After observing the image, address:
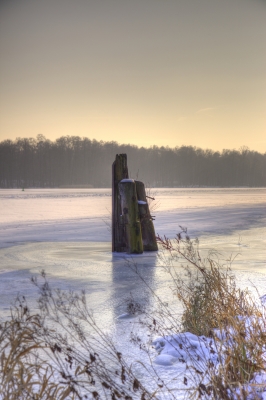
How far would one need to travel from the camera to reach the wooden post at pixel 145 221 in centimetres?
962

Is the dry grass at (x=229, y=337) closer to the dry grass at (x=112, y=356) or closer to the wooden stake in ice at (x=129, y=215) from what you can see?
the dry grass at (x=112, y=356)

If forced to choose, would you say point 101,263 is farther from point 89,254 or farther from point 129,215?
point 89,254

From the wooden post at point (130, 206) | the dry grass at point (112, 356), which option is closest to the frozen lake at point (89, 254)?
the wooden post at point (130, 206)

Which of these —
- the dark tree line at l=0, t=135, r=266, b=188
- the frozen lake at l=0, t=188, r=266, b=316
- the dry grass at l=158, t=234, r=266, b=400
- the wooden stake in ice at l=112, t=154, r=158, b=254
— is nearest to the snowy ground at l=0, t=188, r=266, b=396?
the frozen lake at l=0, t=188, r=266, b=316

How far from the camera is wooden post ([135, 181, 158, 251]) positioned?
962 cm

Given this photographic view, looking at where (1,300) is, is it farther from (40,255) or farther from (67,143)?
(67,143)

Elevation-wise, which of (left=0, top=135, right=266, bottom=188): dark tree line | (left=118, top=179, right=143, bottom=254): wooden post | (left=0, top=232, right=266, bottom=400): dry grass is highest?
(left=0, top=135, right=266, bottom=188): dark tree line

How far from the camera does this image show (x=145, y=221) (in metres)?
9.95

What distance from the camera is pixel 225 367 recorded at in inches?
111

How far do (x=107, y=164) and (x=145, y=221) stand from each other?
123441 millimetres

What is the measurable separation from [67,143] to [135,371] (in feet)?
431

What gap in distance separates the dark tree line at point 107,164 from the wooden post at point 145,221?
102 m

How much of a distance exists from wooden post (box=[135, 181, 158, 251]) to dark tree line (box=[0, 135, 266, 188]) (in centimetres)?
10241

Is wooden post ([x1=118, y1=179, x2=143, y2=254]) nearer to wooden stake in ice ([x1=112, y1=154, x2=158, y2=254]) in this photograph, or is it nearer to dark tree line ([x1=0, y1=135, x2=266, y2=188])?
wooden stake in ice ([x1=112, y1=154, x2=158, y2=254])
